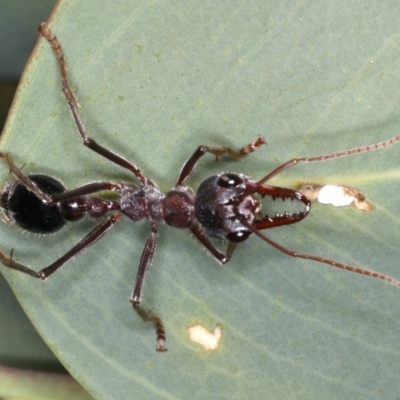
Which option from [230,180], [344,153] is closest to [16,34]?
[230,180]

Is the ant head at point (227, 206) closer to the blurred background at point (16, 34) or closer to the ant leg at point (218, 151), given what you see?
the ant leg at point (218, 151)

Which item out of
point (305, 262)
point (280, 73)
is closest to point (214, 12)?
point (280, 73)

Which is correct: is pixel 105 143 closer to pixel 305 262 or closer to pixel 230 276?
pixel 230 276

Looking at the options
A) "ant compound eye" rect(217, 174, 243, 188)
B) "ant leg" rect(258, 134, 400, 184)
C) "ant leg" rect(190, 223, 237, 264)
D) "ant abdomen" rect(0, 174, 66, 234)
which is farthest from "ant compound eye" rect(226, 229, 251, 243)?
"ant abdomen" rect(0, 174, 66, 234)

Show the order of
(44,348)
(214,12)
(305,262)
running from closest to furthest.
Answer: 1. (214,12)
2. (305,262)
3. (44,348)

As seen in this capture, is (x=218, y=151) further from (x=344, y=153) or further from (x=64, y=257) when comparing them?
(x=64, y=257)

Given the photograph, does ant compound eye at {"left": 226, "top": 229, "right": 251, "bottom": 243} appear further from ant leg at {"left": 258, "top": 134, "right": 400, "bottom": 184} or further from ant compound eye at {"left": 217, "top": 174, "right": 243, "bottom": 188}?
ant leg at {"left": 258, "top": 134, "right": 400, "bottom": 184}
